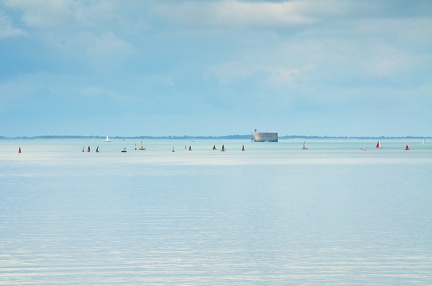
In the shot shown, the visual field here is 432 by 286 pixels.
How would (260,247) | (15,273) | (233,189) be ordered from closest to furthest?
(15,273) → (260,247) → (233,189)

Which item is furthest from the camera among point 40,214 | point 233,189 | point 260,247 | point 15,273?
point 233,189

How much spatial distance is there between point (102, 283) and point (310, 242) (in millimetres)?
8287

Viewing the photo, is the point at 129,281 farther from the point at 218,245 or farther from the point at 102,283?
the point at 218,245

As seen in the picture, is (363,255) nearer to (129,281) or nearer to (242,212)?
(129,281)

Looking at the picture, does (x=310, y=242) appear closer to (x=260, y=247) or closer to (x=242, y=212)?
(x=260, y=247)

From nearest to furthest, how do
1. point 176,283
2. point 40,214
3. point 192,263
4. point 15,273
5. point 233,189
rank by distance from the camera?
point 176,283, point 15,273, point 192,263, point 40,214, point 233,189

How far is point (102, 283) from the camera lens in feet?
58.9

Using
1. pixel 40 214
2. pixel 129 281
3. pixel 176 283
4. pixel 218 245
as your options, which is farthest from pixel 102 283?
pixel 40 214

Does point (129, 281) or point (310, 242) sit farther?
point (310, 242)

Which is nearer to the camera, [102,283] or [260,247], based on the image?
[102,283]

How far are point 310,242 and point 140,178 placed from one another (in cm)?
3734

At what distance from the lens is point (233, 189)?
47.6 meters

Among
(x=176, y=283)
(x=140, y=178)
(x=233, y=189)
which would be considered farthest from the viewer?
(x=140, y=178)

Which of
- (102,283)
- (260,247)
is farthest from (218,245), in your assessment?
(102,283)
